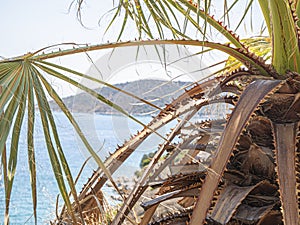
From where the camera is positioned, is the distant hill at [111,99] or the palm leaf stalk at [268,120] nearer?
the palm leaf stalk at [268,120]

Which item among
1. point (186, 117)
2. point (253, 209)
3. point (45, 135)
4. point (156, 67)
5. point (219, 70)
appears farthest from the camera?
point (219, 70)

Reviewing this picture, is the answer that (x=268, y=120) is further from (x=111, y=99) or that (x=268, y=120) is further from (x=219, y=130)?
(x=111, y=99)

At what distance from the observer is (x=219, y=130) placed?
140cm

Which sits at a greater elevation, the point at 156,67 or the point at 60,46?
the point at 60,46

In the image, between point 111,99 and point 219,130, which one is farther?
point 219,130

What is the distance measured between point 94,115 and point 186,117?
0.93 feet

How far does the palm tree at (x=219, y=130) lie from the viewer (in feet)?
3.31

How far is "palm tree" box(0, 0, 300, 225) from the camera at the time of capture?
1.01m

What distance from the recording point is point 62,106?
1.05 metres

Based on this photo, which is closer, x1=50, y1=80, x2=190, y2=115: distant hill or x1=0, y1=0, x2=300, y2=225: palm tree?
x1=0, y1=0, x2=300, y2=225: palm tree

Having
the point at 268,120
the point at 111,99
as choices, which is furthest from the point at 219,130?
the point at 111,99

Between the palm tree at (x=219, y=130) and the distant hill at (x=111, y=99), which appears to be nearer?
the palm tree at (x=219, y=130)

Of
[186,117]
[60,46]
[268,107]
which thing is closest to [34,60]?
[60,46]

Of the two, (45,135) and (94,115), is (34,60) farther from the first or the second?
(94,115)
